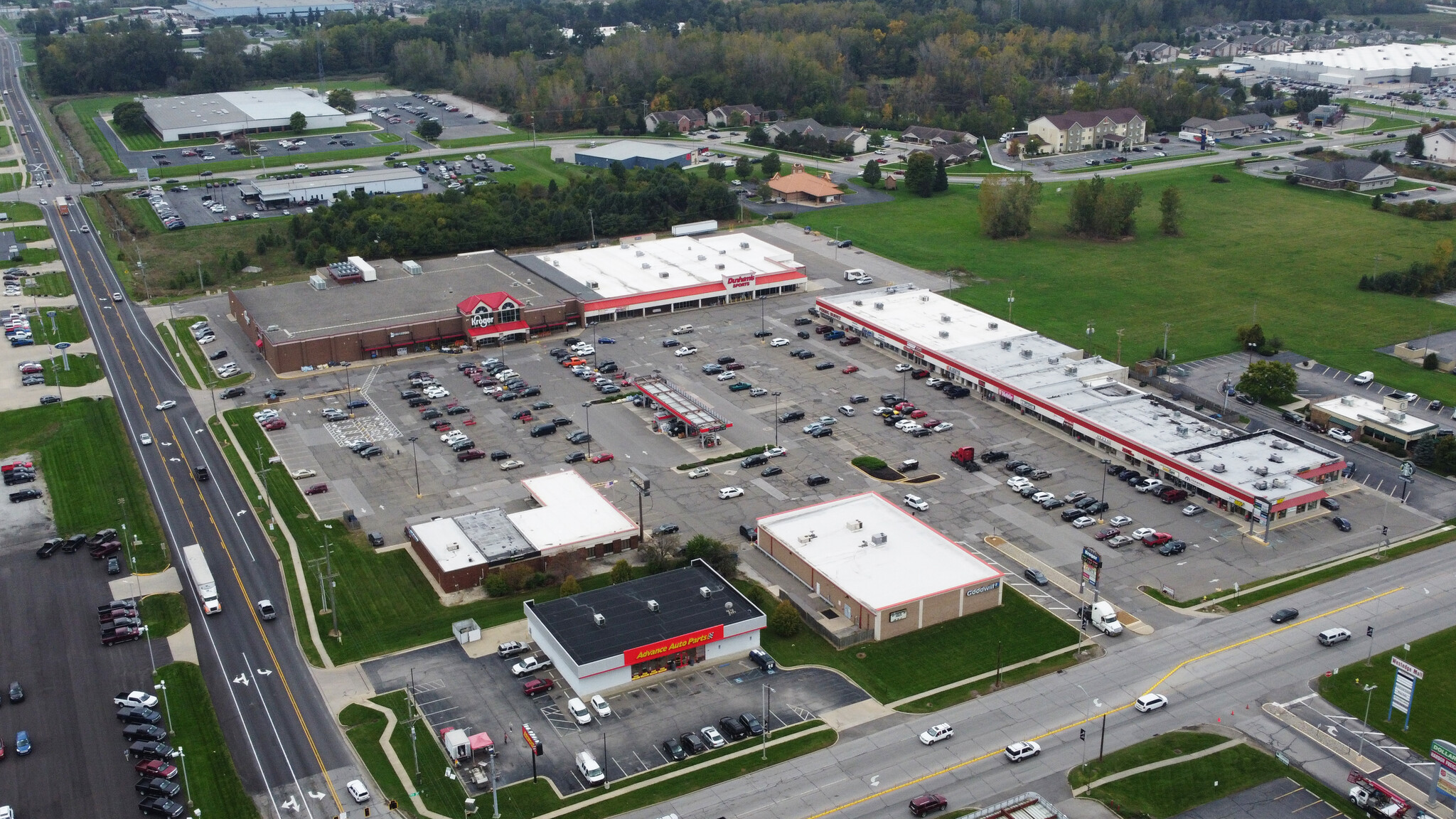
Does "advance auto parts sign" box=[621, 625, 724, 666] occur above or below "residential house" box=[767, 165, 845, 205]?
below

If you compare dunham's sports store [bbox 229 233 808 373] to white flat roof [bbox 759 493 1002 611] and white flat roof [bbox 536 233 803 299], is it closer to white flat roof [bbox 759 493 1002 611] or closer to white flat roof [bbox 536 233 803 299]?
white flat roof [bbox 536 233 803 299]

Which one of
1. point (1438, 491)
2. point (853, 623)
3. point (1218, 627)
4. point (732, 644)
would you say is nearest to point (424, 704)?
point (732, 644)

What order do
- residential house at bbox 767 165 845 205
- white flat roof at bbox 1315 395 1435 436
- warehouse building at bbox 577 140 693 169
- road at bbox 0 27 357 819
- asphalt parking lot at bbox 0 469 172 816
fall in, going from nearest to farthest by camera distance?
asphalt parking lot at bbox 0 469 172 816
road at bbox 0 27 357 819
white flat roof at bbox 1315 395 1435 436
residential house at bbox 767 165 845 205
warehouse building at bbox 577 140 693 169

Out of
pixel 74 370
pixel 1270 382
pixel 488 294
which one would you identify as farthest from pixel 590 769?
pixel 74 370

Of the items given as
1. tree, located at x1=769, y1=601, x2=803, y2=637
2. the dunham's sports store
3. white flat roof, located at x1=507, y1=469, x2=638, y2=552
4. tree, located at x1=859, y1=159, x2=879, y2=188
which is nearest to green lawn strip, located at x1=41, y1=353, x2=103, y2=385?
the dunham's sports store

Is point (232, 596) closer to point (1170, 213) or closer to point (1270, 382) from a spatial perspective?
point (1270, 382)

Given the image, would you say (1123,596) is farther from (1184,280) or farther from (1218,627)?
→ (1184,280)
